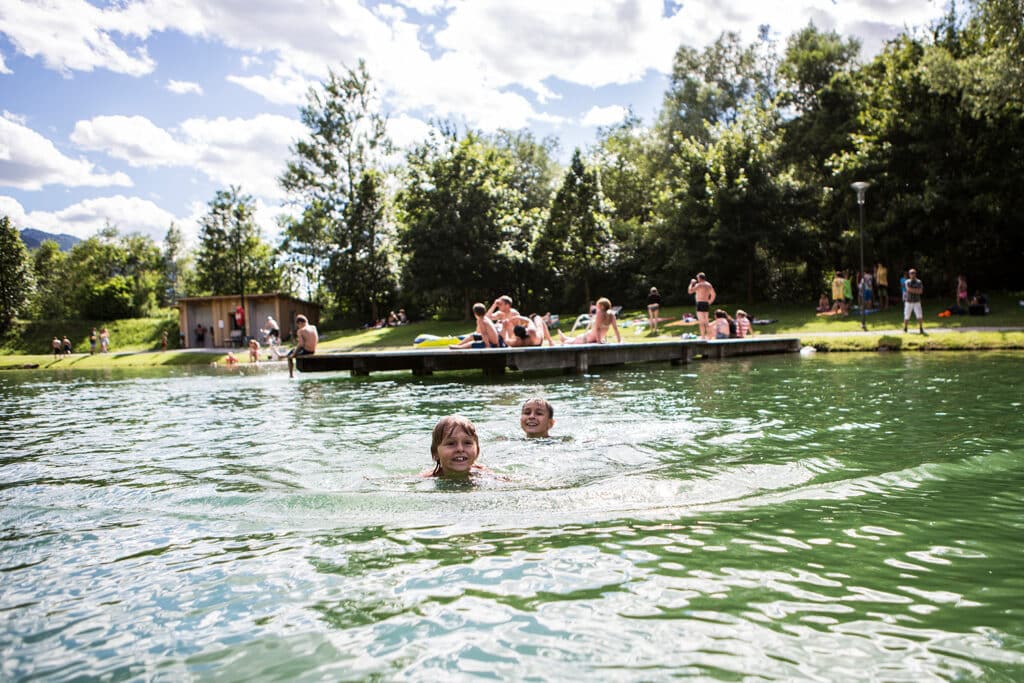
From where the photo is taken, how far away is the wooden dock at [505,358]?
1775cm

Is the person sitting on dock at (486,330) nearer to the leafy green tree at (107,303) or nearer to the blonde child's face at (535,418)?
the blonde child's face at (535,418)

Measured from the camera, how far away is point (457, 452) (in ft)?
20.5

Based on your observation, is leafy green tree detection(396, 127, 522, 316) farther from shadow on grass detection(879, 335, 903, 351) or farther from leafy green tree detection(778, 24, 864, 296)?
shadow on grass detection(879, 335, 903, 351)

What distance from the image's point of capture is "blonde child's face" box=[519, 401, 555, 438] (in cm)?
813

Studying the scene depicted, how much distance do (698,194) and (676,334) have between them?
11.0m

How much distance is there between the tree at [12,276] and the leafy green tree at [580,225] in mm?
39663

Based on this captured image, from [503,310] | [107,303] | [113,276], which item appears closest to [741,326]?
[503,310]

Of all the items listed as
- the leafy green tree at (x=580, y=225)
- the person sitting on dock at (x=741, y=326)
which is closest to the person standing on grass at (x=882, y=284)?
the person sitting on dock at (x=741, y=326)

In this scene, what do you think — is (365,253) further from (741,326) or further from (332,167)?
(741,326)

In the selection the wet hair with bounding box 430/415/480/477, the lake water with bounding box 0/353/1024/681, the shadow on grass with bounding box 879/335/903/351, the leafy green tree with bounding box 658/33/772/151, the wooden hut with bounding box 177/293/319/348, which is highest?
the leafy green tree with bounding box 658/33/772/151

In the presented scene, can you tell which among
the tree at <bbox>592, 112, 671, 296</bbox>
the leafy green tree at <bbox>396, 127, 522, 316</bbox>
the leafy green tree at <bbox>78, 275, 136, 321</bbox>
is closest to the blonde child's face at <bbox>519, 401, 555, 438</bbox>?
the leafy green tree at <bbox>396, 127, 522, 316</bbox>

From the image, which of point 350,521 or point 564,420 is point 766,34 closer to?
point 564,420

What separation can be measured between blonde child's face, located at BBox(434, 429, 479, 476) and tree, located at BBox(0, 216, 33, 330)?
57995 mm

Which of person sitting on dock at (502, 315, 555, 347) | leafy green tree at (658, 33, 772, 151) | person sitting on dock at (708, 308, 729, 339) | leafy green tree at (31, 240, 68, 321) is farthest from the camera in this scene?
leafy green tree at (31, 240, 68, 321)
